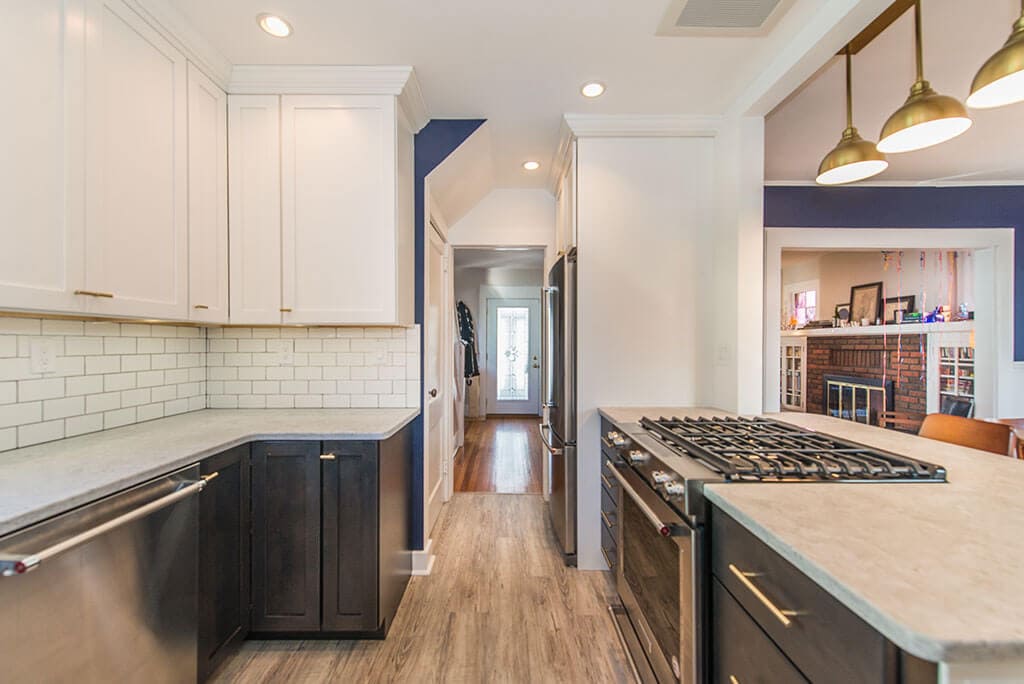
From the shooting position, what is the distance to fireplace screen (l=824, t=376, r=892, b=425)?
16.7ft

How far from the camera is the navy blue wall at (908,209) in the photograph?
10.7 ft

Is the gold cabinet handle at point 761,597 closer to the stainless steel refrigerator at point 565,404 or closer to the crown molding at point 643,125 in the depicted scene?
the stainless steel refrigerator at point 565,404

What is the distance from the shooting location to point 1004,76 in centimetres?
116

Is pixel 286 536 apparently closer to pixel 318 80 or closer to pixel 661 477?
pixel 661 477

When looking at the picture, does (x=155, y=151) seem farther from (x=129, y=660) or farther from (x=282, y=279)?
(x=129, y=660)

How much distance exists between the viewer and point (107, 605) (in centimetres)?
107

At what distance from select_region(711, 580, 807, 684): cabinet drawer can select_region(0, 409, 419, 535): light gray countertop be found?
127 cm

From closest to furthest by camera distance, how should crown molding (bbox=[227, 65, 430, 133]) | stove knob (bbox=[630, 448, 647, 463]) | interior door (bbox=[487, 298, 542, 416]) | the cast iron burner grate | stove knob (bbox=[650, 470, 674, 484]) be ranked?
the cast iron burner grate
stove knob (bbox=[650, 470, 674, 484])
stove knob (bbox=[630, 448, 647, 463])
crown molding (bbox=[227, 65, 430, 133])
interior door (bbox=[487, 298, 542, 416])

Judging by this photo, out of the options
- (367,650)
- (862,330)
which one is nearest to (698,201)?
(367,650)

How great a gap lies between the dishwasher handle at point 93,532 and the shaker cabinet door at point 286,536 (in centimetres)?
23

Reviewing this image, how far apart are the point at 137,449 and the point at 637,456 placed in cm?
172

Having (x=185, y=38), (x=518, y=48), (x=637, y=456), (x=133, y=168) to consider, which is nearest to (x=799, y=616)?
(x=637, y=456)

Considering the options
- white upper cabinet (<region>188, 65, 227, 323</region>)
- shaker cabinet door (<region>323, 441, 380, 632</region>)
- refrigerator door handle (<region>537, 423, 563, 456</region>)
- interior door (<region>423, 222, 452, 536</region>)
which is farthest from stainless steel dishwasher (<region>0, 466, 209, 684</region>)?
refrigerator door handle (<region>537, 423, 563, 456</region>)

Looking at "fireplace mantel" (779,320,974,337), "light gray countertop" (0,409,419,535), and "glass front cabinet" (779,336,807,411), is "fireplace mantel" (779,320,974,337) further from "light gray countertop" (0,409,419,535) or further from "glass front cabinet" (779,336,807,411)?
"light gray countertop" (0,409,419,535)
